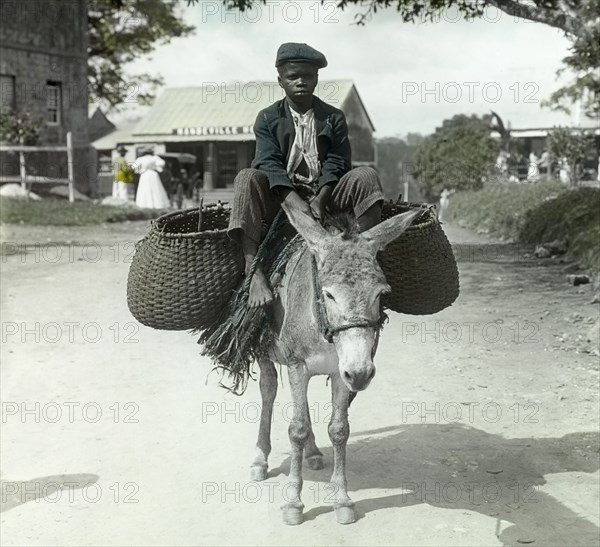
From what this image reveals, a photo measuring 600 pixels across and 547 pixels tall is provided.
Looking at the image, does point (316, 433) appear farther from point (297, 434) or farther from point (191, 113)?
point (191, 113)

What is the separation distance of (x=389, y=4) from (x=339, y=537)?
781 centimetres

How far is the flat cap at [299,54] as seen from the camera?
3820 mm

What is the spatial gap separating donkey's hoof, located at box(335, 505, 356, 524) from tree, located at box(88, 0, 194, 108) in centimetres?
2744

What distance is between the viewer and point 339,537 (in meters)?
4.85

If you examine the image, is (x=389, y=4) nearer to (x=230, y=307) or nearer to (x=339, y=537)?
(x=230, y=307)

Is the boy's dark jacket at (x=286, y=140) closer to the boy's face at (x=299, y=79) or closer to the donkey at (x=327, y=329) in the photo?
the boy's face at (x=299, y=79)

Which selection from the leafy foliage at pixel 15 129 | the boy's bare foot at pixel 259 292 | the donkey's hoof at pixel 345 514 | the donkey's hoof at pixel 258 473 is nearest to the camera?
the boy's bare foot at pixel 259 292

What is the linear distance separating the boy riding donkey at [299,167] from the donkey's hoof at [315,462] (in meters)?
2.06

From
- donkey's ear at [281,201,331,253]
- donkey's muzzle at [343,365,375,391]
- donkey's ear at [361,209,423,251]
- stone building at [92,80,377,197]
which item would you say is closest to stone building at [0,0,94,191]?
stone building at [92,80,377,197]

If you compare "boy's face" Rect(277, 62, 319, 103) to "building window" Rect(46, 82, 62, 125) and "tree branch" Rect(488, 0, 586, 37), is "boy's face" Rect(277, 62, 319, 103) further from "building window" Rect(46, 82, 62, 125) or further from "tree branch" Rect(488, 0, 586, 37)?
"building window" Rect(46, 82, 62, 125)

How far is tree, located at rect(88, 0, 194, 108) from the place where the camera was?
32.8 meters

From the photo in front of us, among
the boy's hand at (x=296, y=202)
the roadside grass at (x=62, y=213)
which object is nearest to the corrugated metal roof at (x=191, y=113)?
the roadside grass at (x=62, y=213)

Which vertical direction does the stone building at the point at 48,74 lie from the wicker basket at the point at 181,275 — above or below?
above

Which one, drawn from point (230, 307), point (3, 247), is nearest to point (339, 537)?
point (230, 307)
